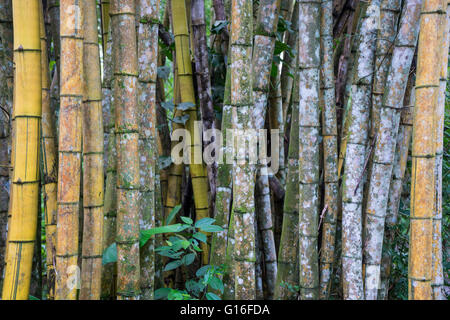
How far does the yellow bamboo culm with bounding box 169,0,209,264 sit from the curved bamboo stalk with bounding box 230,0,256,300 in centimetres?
79

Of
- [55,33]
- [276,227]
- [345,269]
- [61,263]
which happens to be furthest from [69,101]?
[276,227]

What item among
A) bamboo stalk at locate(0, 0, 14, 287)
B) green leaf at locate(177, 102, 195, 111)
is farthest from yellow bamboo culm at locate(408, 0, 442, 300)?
bamboo stalk at locate(0, 0, 14, 287)

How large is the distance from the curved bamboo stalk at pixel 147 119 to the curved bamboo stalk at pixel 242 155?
0.33 metres

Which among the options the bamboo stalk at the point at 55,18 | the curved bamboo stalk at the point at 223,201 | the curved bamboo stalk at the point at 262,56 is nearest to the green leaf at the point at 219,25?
the curved bamboo stalk at the point at 262,56

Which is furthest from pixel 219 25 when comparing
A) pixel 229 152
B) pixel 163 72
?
pixel 229 152

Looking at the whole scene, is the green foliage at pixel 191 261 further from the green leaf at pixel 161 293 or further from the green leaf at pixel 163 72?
the green leaf at pixel 163 72

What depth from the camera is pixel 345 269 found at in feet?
6.06

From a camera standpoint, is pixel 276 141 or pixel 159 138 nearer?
pixel 276 141

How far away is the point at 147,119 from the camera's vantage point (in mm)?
1784

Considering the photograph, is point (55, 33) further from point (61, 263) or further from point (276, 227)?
point (276, 227)

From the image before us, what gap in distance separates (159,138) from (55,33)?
3.04 ft

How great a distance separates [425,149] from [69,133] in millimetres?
1238

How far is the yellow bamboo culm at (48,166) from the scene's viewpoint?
6.06 feet
